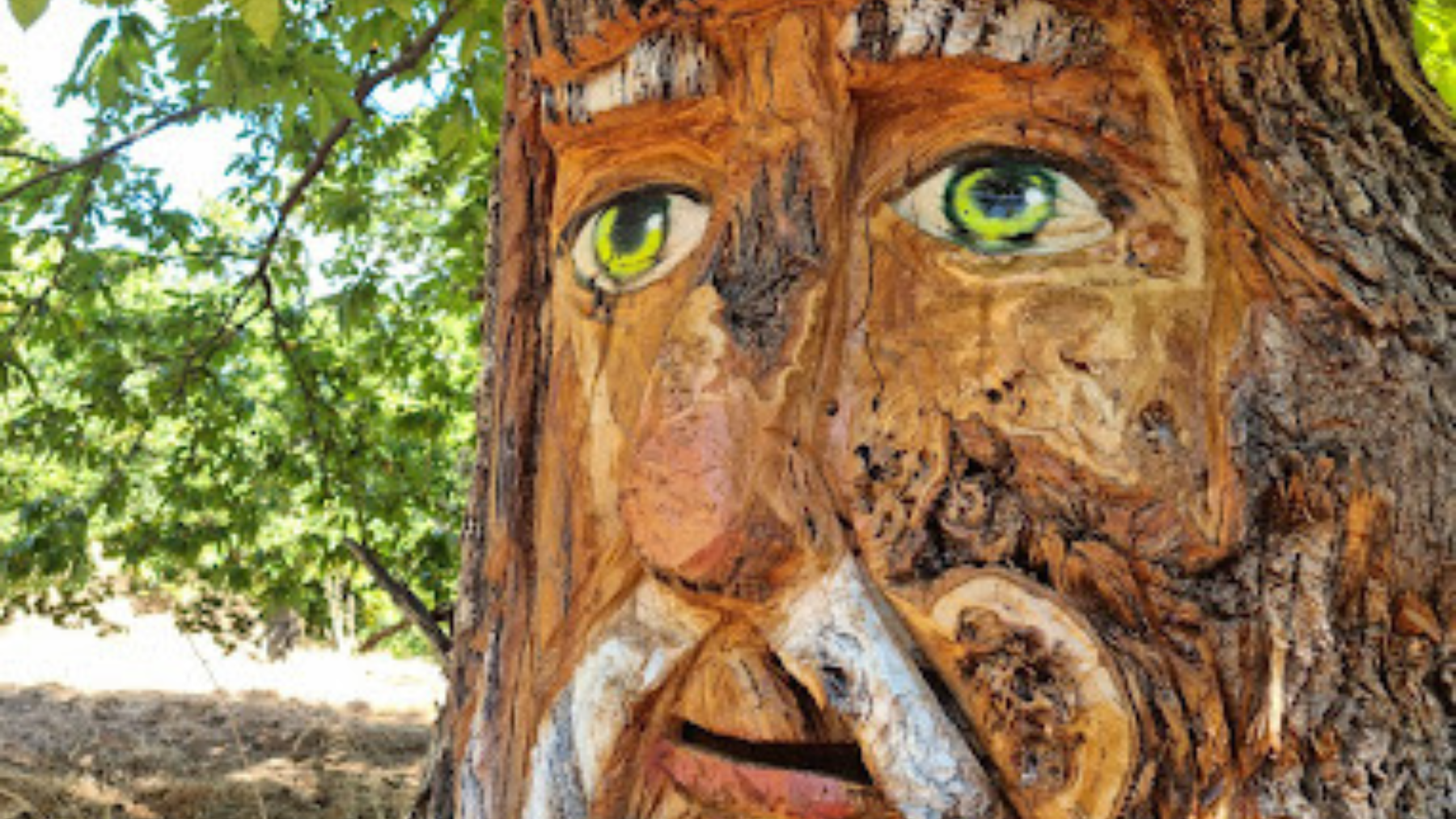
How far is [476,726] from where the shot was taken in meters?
2.00

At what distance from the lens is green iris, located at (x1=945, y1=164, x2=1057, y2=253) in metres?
1.70

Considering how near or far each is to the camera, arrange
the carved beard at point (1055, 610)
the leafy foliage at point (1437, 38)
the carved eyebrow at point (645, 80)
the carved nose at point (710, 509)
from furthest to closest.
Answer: the leafy foliage at point (1437, 38)
the carved eyebrow at point (645, 80)
the carved nose at point (710, 509)
the carved beard at point (1055, 610)

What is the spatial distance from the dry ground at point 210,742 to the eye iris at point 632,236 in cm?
235

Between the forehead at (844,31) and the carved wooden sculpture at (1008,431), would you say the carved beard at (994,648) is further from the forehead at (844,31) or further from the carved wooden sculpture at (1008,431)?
the forehead at (844,31)

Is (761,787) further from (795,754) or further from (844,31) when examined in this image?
(844,31)

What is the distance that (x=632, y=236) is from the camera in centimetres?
193

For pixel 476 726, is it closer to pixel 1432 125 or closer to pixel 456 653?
pixel 456 653

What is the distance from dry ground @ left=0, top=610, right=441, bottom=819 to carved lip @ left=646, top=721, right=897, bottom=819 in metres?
2.37

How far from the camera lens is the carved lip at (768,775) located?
1578 millimetres

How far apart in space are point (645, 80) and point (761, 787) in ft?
3.20

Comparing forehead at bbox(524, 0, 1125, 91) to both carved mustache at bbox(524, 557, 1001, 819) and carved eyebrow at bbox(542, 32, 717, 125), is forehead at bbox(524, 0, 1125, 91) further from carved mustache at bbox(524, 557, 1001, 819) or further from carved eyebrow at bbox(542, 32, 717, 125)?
carved mustache at bbox(524, 557, 1001, 819)

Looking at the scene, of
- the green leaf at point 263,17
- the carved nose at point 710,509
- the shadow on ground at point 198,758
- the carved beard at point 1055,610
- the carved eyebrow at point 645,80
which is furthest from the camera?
the shadow on ground at point 198,758

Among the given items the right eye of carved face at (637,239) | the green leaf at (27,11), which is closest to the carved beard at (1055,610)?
the right eye of carved face at (637,239)

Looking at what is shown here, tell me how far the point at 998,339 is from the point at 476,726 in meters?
0.99
